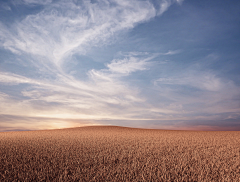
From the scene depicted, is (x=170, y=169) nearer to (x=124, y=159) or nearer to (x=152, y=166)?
(x=152, y=166)

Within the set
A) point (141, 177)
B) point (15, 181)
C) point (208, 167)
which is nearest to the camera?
point (15, 181)

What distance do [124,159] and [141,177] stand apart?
4.65 ft

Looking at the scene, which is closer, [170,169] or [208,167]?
[170,169]

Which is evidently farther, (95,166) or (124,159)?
(124,159)

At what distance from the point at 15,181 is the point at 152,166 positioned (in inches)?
119

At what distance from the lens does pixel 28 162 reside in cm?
471

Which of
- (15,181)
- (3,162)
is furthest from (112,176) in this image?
(3,162)

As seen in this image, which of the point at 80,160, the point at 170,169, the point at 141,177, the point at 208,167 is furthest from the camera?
the point at 80,160

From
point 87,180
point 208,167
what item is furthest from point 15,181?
point 208,167

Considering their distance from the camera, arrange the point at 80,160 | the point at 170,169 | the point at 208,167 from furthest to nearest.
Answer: the point at 80,160 → the point at 208,167 → the point at 170,169

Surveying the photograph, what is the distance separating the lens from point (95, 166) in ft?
14.3

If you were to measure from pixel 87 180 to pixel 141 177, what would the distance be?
1.12m

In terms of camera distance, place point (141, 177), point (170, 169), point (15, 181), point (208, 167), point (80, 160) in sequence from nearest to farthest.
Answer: point (15, 181) → point (141, 177) → point (170, 169) → point (208, 167) → point (80, 160)

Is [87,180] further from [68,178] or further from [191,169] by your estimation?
[191,169]
